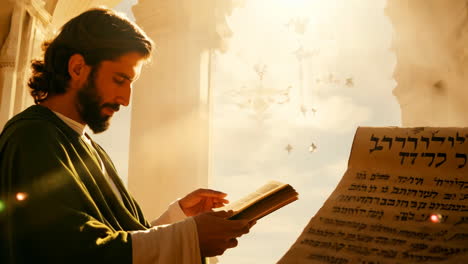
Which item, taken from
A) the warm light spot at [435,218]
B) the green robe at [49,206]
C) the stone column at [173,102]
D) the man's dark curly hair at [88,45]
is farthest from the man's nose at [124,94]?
the stone column at [173,102]

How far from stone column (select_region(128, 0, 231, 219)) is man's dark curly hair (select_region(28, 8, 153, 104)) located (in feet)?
9.10

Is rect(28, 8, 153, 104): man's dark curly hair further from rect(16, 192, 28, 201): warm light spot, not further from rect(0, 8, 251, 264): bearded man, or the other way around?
rect(16, 192, 28, 201): warm light spot

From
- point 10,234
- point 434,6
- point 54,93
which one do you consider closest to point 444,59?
point 434,6

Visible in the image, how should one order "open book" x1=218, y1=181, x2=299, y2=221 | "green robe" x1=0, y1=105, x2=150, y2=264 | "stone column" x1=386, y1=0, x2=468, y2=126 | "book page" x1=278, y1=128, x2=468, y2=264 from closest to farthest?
"book page" x1=278, y1=128, x2=468, y2=264 < "green robe" x1=0, y1=105, x2=150, y2=264 < "open book" x1=218, y1=181, x2=299, y2=221 < "stone column" x1=386, y1=0, x2=468, y2=126

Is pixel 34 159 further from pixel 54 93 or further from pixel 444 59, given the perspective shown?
pixel 444 59

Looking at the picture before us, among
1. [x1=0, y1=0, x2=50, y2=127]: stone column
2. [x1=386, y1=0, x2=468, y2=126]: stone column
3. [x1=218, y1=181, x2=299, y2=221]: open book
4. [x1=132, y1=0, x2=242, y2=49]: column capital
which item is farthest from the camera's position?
[x1=132, y1=0, x2=242, y2=49]: column capital

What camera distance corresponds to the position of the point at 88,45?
5.83ft

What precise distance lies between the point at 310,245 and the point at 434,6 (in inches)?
120

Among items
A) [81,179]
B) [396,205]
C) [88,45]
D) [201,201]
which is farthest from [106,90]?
[396,205]

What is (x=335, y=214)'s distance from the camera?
778 millimetres

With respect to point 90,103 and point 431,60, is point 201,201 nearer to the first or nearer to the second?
point 90,103

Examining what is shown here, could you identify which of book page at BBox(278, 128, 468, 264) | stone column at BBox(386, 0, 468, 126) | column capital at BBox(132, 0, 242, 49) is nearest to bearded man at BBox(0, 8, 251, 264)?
book page at BBox(278, 128, 468, 264)

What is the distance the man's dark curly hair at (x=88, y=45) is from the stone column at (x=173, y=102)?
2775 millimetres

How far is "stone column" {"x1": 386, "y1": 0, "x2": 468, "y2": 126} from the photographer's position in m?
2.85
